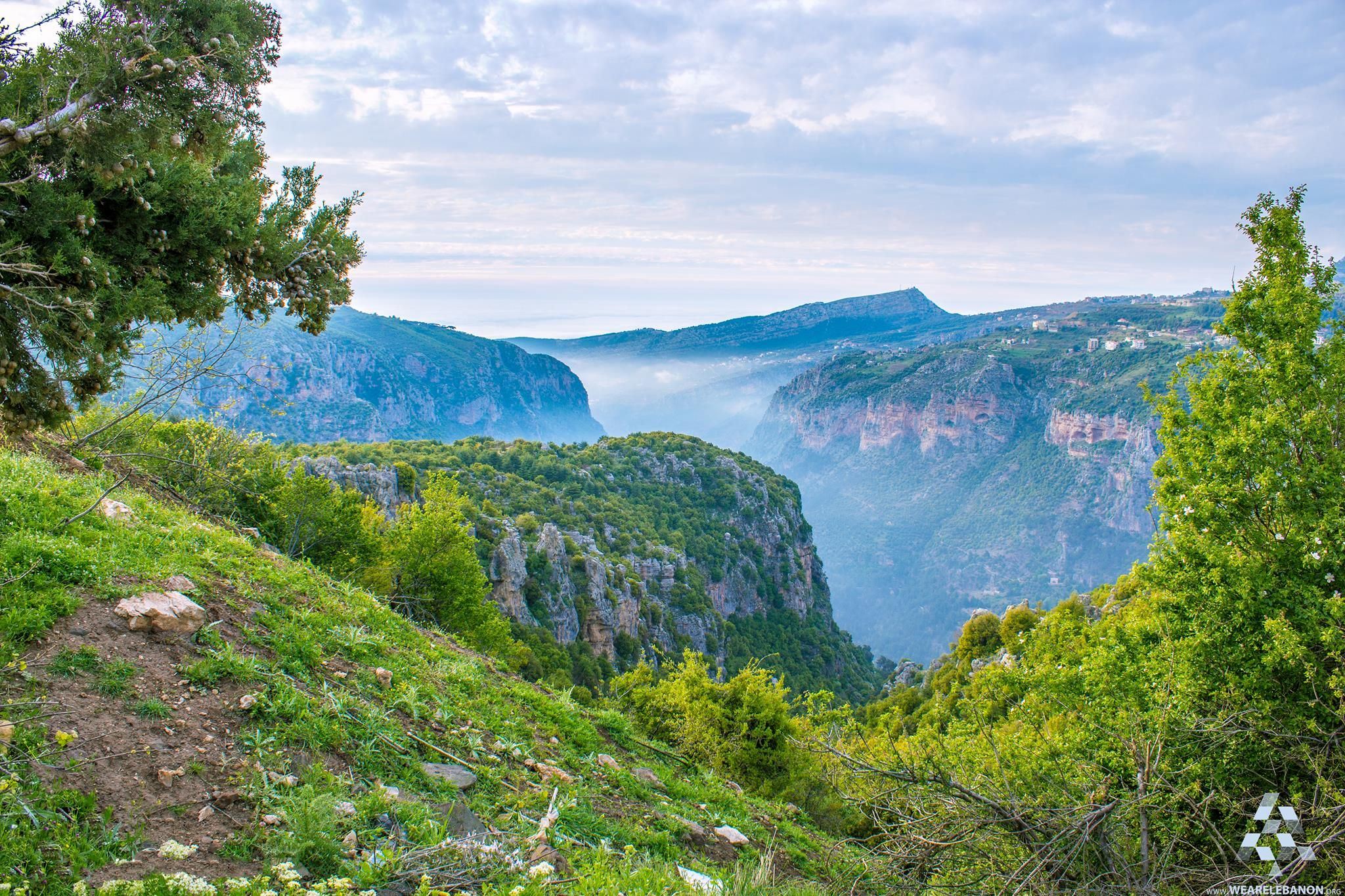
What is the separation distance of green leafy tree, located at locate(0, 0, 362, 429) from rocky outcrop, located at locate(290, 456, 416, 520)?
36105 mm

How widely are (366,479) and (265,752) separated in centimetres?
4254

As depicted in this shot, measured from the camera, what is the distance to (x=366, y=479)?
146 feet

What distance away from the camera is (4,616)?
5.67 metres

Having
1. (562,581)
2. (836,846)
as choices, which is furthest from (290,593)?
(562,581)

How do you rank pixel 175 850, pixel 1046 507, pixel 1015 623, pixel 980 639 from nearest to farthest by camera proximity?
1. pixel 175 850
2. pixel 1015 623
3. pixel 980 639
4. pixel 1046 507

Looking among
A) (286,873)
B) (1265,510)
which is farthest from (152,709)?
(1265,510)

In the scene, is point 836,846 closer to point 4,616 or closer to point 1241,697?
point 1241,697

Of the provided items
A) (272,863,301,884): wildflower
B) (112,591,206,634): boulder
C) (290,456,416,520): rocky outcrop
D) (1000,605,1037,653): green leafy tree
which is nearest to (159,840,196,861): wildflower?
(272,863,301,884): wildflower

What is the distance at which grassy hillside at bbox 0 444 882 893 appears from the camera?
177 inches

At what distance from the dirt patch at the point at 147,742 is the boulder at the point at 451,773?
1.82 meters

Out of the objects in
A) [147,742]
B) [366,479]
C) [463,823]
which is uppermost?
[147,742]

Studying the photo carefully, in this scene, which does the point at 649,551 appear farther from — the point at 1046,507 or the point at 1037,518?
the point at 1046,507

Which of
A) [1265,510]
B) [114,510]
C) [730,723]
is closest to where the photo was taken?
[114,510]

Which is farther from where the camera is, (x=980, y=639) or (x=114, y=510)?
(x=980, y=639)
